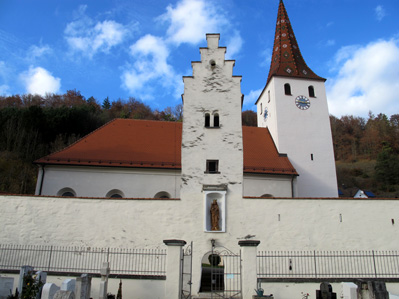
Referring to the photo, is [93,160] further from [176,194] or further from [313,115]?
[313,115]

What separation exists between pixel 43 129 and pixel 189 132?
25.1 metres

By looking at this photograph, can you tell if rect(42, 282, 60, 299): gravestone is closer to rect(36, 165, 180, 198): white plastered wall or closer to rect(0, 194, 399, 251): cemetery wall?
rect(0, 194, 399, 251): cemetery wall

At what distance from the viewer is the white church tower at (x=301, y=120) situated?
2153cm

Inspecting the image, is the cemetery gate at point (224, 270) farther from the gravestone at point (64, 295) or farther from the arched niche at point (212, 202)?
the gravestone at point (64, 295)

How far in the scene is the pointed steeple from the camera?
24750mm

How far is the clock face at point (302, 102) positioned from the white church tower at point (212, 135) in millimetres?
9383

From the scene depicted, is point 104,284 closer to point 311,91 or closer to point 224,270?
point 224,270

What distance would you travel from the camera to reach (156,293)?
428 inches

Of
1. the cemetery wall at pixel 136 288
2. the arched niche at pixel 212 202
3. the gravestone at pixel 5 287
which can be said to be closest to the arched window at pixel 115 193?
the arched niche at pixel 212 202

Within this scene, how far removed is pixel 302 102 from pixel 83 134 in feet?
85.1

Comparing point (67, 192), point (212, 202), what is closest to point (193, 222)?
point (212, 202)

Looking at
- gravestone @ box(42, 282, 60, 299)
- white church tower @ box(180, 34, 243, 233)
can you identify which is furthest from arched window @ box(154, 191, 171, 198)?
gravestone @ box(42, 282, 60, 299)

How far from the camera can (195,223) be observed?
13.9m

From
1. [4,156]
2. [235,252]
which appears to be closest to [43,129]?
[4,156]
